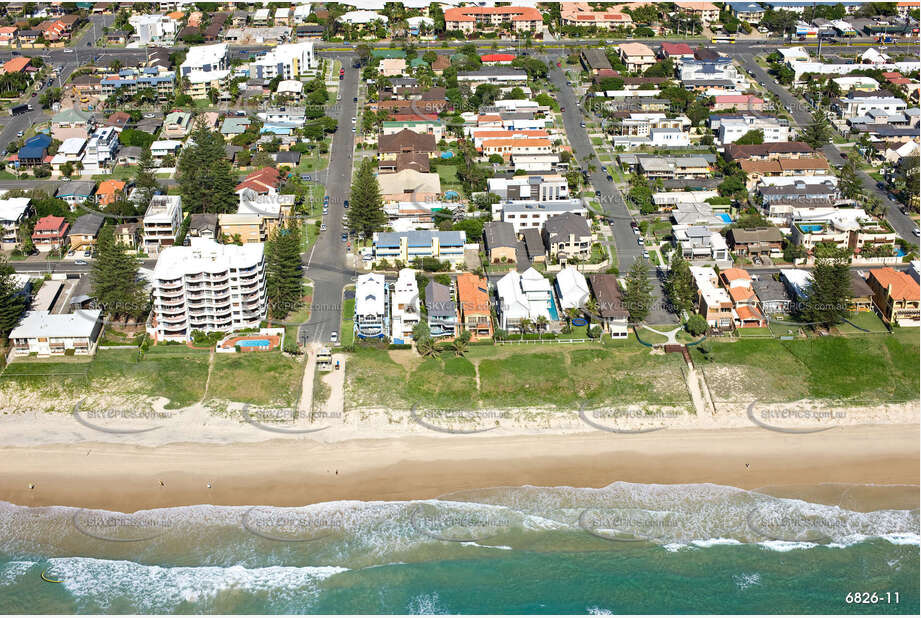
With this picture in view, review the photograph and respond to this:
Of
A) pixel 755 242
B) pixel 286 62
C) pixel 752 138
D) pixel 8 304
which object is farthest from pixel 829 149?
pixel 8 304

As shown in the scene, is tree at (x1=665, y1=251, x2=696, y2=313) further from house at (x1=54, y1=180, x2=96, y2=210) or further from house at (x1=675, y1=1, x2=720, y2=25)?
house at (x1=675, y1=1, x2=720, y2=25)

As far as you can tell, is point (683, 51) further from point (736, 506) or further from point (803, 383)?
point (736, 506)

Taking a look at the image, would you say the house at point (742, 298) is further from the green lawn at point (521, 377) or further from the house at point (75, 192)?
the house at point (75, 192)

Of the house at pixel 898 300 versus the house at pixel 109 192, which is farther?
the house at pixel 109 192

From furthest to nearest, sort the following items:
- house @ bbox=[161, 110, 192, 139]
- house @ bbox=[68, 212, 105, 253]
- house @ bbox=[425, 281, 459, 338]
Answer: house @ bbox=[161, 110, 192, 139], house @ bbox=[68, 212, 105, 253], house @ bbox=[425, 281, 459, 338]

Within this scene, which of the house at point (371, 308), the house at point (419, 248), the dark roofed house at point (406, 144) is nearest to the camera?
the house at point (371, 308)

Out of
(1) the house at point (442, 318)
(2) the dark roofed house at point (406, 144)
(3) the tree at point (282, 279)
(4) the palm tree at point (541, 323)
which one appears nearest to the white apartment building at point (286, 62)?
(2) the dark roofed house at point (406, 144)

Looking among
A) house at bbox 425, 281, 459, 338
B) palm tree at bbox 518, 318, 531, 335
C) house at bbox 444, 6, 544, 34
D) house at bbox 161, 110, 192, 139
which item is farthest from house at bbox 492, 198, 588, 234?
house at bbox 444, 6, 544, 34
